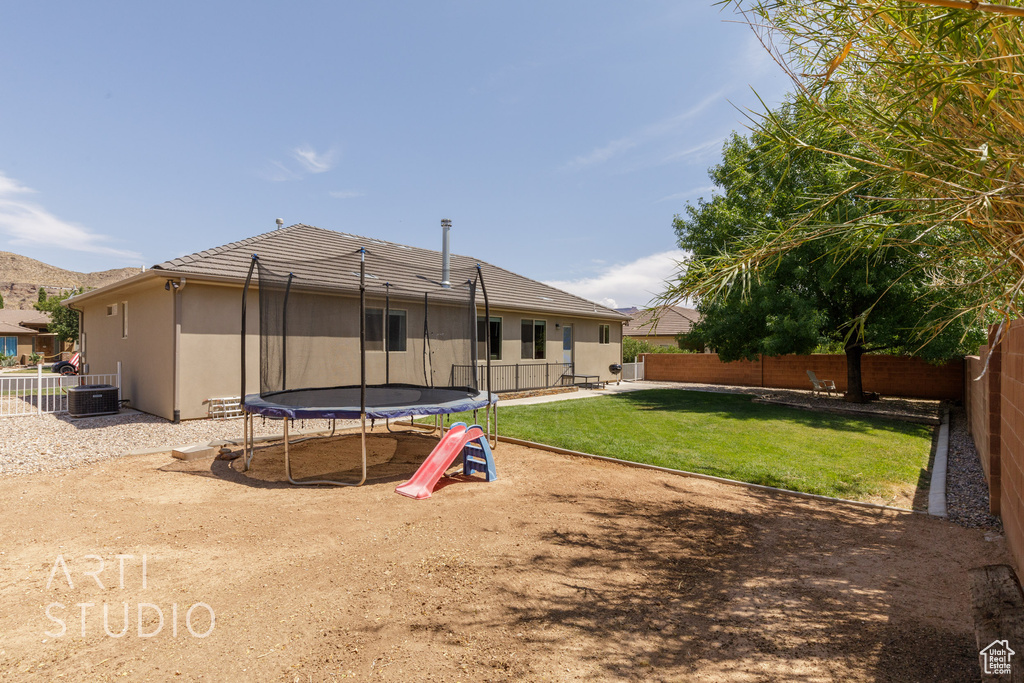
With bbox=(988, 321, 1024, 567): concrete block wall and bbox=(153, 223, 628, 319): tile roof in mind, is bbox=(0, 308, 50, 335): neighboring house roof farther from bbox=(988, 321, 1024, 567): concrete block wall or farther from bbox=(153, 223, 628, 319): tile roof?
bbox=(988, 321, 1024, 567): concrete block wall

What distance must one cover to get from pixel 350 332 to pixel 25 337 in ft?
134

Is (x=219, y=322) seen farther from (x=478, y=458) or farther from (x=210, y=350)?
(x=478, y=458)

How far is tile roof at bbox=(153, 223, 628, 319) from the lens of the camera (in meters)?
9.85

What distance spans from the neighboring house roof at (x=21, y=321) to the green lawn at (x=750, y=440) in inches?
1606

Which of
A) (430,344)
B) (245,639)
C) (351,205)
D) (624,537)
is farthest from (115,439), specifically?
(351,205)

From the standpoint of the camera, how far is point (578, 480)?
588cm

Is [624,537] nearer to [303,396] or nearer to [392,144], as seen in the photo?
[303,396]

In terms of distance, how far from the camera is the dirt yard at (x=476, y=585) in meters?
2.38

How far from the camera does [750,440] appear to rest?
331 inches

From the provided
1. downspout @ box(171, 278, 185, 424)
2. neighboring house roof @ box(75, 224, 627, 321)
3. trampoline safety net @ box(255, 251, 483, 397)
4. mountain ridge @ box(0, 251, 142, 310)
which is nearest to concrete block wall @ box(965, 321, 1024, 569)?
trampoline safety net @ box(255, 251, 483, 397)

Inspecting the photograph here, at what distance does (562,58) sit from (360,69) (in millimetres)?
4964

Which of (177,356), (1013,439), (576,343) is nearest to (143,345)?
(177,356)

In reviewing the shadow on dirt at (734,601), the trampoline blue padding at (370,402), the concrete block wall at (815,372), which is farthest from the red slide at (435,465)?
the concrete block wall at (815,372)

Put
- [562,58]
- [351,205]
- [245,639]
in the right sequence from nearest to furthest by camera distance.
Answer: [245,639], [562,58], [351,205]
